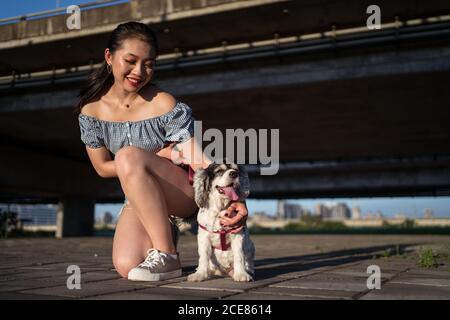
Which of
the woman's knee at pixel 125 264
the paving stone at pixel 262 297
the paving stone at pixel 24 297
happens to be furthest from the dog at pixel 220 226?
the paving stone at pixel 24 297

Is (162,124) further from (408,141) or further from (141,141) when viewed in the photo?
(408,141)

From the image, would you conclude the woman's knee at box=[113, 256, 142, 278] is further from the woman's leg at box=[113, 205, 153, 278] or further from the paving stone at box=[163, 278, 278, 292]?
the paving stone at box=[163, 278, 278, 292]

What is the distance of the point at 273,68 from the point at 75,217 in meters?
20.6

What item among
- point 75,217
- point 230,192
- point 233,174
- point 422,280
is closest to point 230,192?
Result: point 230,192

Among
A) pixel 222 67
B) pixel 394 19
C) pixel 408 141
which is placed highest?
pixel 394 19

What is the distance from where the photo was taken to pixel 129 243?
4.06m

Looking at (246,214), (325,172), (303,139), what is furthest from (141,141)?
(325,172)

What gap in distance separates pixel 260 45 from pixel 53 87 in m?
8.55

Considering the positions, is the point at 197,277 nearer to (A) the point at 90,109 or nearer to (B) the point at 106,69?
(A) the point at 90,109

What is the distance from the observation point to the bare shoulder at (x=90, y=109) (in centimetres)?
437

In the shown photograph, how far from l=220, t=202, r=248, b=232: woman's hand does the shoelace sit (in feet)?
2.22

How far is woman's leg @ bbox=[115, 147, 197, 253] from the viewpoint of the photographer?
12.8 feet

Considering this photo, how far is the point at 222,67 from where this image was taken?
1398cm

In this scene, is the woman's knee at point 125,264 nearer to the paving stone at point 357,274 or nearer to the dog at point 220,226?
the dog at point 220,226
